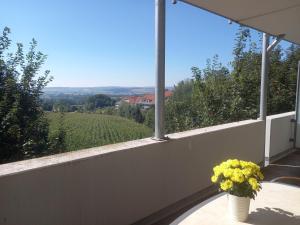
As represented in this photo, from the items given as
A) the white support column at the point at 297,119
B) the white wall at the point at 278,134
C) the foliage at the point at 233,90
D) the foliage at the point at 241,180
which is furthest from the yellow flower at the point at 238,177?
the foliage at the point at 233,90

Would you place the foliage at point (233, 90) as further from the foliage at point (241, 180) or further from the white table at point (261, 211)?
the foliage at point (241, 180)

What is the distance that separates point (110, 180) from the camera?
10.1 ft

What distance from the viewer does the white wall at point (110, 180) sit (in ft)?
7.87

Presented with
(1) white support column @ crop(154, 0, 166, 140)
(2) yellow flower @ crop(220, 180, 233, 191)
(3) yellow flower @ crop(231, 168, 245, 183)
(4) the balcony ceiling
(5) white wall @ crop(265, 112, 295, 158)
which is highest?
(4) the balcony ceiling

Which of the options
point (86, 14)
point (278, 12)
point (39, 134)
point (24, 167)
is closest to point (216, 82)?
point (86, 14)

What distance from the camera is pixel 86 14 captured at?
1033 centimetres

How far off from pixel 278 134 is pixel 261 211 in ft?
15.9

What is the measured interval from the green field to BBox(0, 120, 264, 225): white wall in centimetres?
82

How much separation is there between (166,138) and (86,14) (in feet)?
25.0

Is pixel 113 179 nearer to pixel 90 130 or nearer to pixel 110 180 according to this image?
pixel 110 180

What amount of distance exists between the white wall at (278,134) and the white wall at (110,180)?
186cm

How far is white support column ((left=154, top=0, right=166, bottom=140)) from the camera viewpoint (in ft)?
11.4

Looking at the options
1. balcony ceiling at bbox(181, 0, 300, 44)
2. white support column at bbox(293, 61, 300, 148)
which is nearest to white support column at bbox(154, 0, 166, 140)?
balcony ceiling at bbox(181, 0, 300, 44)

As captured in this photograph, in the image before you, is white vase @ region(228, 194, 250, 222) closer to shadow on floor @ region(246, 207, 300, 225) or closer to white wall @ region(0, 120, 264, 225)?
shadow on floor @ region(246, 207, 300, 225)
